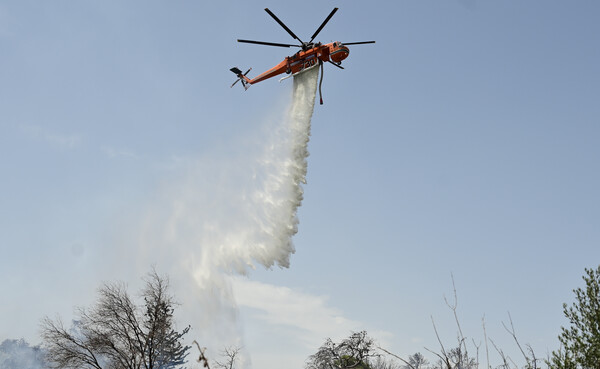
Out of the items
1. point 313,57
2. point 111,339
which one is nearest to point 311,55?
point 313,57

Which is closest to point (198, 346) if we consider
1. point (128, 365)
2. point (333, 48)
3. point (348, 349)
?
point (333, 48)

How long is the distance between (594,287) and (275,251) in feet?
54.1

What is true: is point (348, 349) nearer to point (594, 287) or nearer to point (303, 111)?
point (303, 111)

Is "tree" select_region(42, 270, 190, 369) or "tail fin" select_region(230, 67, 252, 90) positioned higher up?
"tail fin" select_region(230, 67, 252, 90)

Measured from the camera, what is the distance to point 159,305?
31.4 metres

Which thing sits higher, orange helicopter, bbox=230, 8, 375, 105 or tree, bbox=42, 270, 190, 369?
orange helicopter, bbox=230, 8, 375, 105

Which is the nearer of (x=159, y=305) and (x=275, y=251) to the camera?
(x=275, y=251)

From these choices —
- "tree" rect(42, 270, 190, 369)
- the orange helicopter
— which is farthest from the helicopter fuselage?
"tree" rect(42, 270, 190, 369)

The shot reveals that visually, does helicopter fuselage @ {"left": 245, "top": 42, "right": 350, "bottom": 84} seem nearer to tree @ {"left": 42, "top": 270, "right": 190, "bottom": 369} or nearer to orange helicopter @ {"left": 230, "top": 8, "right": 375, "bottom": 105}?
orange helicopter @ {"left": 230, "top": 8, "right": 375, "bottom": 105}

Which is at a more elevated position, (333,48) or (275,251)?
(333,48)

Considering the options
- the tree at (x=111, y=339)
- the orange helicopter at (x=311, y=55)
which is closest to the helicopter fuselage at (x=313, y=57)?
the orange helicopter at (x=311, y=55)

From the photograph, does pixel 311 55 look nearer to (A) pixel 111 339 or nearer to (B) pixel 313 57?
(B) pixel 313 57

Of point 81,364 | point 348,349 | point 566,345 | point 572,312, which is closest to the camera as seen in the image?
→ point 566,345

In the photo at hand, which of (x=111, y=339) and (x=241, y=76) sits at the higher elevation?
(x=241, y=76)
